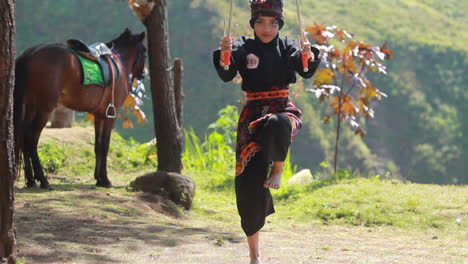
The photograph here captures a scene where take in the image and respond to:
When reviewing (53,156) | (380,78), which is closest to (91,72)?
(53,156)

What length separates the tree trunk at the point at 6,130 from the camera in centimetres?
411

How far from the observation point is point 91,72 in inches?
327

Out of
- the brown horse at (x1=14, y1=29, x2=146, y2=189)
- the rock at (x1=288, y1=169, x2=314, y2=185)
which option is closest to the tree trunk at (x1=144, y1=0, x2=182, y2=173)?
the brown horse at (x1=14, y1=29, x2=146, y2=189)

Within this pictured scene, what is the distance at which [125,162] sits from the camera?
1156cm

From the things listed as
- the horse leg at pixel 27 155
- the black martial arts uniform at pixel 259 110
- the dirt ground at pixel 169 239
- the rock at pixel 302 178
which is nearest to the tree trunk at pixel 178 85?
the rock at pixel 302 178

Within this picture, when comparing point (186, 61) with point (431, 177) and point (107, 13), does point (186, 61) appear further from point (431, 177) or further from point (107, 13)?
point (431, 177)

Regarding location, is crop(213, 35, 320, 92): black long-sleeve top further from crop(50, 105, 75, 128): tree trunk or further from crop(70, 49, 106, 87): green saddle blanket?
crop(50, 105, 75, 128): tree trunk

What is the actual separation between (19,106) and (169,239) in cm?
265

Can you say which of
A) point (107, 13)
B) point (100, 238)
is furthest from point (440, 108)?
point (100, 238)

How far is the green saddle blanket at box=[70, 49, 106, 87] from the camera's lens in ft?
26.9

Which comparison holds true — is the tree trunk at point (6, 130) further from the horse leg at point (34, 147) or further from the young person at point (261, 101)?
the horse leg at point (34, 147)

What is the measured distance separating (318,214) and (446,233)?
1.54 m

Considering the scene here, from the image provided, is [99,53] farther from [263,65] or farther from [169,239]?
[263,65]

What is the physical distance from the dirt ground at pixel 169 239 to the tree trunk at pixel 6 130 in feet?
1.76
